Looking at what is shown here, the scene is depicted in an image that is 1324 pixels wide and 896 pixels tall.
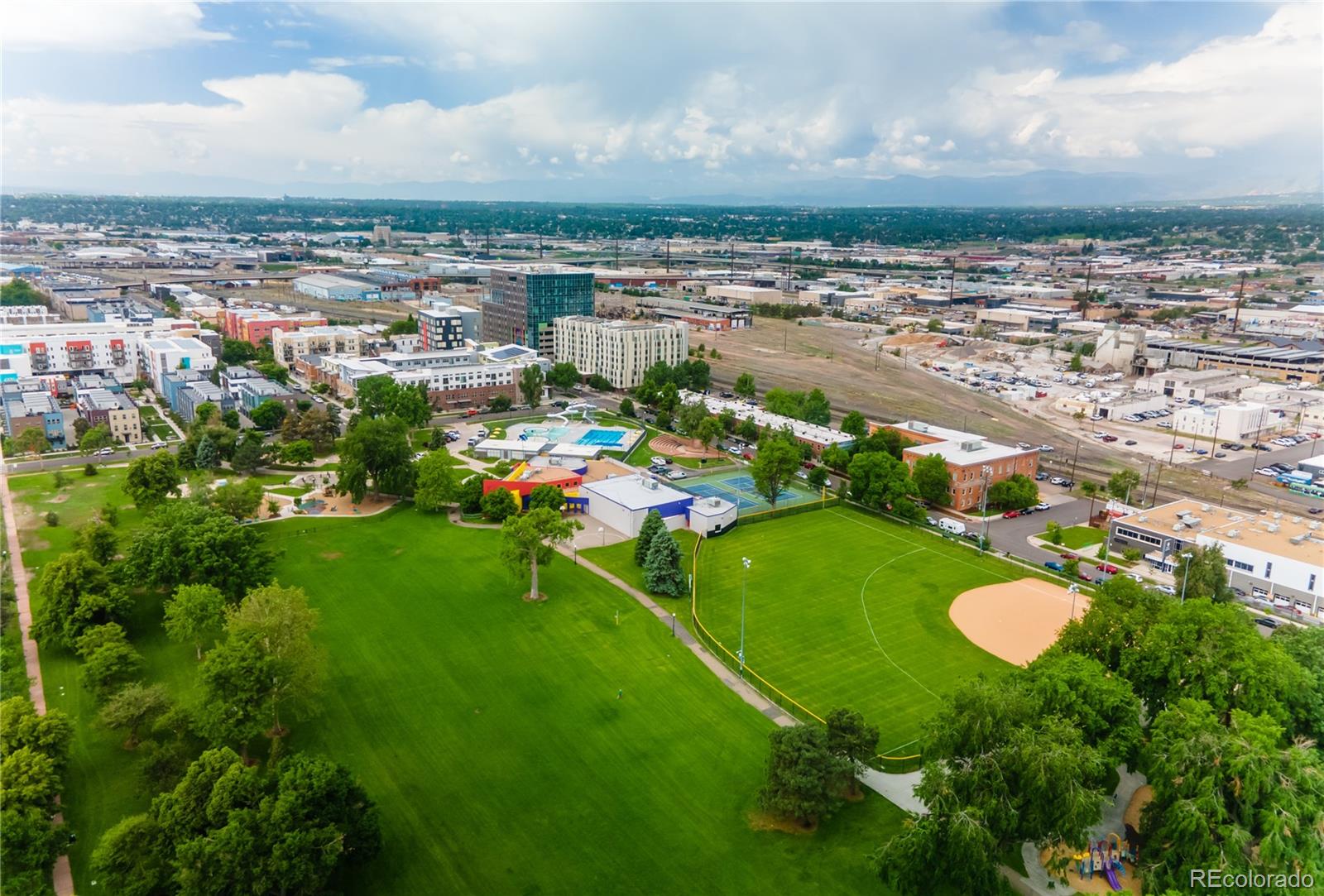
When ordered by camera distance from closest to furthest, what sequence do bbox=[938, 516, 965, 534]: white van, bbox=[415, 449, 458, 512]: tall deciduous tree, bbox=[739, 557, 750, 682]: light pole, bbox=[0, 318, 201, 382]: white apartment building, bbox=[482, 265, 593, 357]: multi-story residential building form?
bbox=[739, 557, 750, 682]: light pole
bbox=[938, 516, 965, 534]: white van
bbox=[415, 449, 458, 512]: tall deciduous tree
bbox=[0, 318, 201, 382]: white apartment building
bbox=[482, 265, 593, 357]: multi-story residential building

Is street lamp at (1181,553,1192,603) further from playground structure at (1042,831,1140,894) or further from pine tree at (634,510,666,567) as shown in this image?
pine tree at (634,510,666,567)

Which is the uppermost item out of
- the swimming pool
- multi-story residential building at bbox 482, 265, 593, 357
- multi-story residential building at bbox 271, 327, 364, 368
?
multi-story residential building at bbox 482, 265, 593, 357

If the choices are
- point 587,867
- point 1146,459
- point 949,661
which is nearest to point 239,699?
point 587,867

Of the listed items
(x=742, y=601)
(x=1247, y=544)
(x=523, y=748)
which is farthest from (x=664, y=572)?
(x=1247, y=544)

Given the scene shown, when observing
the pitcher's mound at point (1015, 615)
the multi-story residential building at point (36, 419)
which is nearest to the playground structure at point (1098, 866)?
the pitcher's mound at point (1015, 615)

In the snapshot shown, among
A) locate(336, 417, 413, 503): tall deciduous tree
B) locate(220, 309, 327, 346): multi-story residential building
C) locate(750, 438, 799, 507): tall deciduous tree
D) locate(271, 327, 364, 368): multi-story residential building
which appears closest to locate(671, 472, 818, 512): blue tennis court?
locate(750, 438, 799, 507): tall deciduous tree

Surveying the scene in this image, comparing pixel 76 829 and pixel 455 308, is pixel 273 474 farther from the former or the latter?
pixel 455 308
